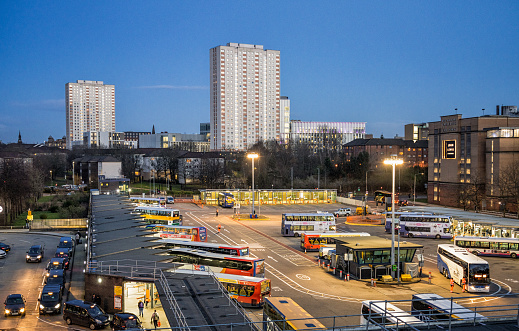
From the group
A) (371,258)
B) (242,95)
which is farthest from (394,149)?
(371,258)

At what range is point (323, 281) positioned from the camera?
3039 cm

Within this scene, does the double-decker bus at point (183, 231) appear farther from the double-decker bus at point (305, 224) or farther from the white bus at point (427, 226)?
the white bus at point (427, 226)

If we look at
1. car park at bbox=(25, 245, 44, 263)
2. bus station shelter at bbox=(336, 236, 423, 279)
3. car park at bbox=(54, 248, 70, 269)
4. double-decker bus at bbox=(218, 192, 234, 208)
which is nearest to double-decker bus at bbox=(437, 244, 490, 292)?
bus station shelter at bbox=(336, 236, 423, 279)

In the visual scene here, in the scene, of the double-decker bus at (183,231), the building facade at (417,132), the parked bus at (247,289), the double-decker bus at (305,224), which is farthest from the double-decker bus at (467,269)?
the building facade at (417,132)

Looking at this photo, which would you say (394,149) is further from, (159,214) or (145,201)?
(159,214)

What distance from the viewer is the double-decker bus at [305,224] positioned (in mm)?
47906

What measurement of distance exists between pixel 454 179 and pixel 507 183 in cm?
1126

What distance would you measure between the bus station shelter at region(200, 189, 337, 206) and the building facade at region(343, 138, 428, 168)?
54119 mm

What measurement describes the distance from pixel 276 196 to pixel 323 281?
49363 millimetres

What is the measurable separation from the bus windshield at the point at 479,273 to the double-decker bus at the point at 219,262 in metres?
12.5

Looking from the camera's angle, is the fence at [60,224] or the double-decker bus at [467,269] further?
the fence at [60,224]

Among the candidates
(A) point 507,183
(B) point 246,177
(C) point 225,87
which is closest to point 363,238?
(A) point 507,183

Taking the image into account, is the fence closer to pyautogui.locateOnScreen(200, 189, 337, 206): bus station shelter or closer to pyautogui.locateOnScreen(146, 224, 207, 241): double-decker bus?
pyautogui.locateOnScreen(146, 224, 207, 241): double-decker bus

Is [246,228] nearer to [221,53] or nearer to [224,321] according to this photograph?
[224,321]
